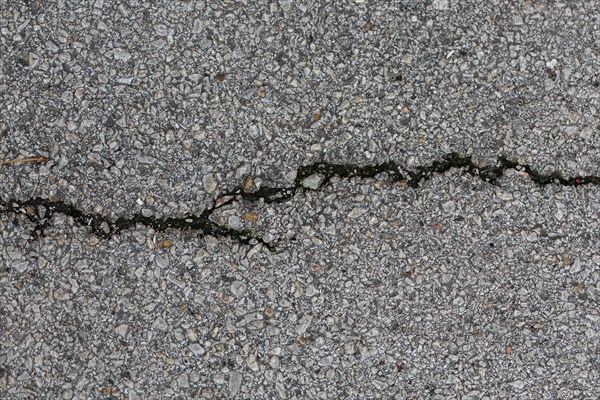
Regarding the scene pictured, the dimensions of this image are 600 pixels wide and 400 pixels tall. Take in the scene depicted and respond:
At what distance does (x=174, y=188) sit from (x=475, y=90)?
1.28 metres

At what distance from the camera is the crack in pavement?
2.30 meters

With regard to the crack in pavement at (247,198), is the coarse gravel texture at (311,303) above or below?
below

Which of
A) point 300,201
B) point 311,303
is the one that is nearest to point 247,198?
point 300,201

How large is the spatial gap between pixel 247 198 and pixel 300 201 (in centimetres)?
21

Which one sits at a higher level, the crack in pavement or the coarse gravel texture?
the crack in pavement

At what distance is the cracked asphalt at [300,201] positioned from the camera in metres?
2.29

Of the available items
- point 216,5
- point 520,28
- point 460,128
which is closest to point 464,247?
point 460,128

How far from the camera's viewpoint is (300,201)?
230 centimetres

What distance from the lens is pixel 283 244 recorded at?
230 cm

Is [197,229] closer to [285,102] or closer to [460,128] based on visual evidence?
[285,102]

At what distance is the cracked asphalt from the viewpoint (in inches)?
90.3

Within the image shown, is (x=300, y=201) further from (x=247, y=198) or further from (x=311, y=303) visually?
(x=311, y=303)

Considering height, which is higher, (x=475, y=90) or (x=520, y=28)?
(x=520, y=28)

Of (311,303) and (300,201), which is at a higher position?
(300,201)
